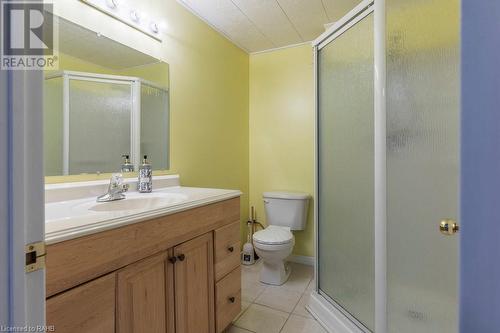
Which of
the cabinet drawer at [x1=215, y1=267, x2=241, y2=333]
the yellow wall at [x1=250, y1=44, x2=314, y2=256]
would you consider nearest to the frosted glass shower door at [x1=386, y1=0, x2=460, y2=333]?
the cabinet drawer at [x1=215, y1=267, x2=241, y2=333]

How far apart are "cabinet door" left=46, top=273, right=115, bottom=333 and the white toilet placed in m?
1.28

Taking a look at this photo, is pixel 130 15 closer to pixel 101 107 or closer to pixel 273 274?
pixel 101 107

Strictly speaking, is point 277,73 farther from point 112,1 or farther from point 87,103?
point 87,103

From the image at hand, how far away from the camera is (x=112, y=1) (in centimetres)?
132

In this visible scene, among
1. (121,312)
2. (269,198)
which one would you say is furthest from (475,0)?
(269,198)

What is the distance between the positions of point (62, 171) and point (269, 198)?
1657 millimetres

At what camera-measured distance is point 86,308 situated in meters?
0.72

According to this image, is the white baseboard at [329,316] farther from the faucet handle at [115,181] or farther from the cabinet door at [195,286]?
the faucet handle at [115,181]

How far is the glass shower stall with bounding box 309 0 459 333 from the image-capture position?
102 cm

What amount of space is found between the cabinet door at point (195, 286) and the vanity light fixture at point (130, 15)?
1297mm

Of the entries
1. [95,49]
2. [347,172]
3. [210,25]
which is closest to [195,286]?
[347,172]

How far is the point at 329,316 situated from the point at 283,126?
1726 millimetres

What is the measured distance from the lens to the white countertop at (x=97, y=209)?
70 cm

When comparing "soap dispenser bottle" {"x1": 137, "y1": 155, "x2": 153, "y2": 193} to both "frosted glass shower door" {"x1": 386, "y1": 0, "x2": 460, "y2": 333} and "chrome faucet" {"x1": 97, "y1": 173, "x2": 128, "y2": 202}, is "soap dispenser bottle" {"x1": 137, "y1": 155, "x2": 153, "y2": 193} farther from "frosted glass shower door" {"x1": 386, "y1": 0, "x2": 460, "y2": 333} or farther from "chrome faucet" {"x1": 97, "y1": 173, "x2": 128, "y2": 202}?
"frosted glass shower door" {"x1": 386, "y1": 0, "x2": 460, "y2": 333}
